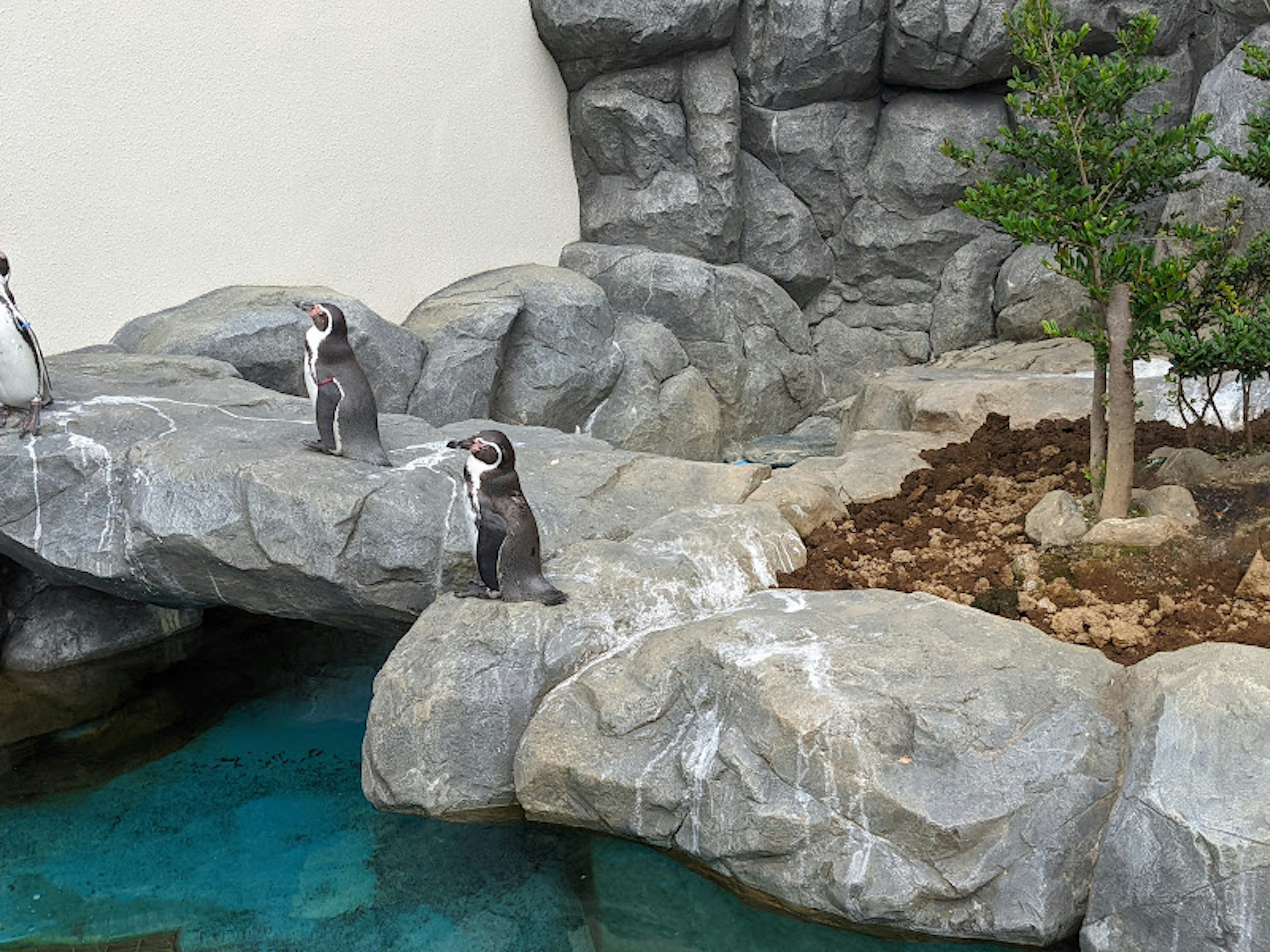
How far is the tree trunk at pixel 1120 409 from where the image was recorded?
5348 mm

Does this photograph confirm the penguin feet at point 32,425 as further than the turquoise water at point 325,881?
Yes

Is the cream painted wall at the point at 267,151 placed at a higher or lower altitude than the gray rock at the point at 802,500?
higher

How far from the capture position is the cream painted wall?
7.35 metres

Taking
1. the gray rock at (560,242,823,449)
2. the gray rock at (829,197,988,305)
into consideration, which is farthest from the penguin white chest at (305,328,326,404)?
the gray rock at (829,197,988,305)

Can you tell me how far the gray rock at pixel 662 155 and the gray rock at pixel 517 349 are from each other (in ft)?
4.93

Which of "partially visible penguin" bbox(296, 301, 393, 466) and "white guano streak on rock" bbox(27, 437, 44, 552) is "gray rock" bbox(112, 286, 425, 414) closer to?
"partially visible penguin" bbox(296, 301, 393, 466)

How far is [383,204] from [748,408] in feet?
13.3

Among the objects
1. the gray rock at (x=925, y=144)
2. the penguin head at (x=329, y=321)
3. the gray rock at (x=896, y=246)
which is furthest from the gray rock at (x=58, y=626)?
the gray rock at (x=925, y=144)

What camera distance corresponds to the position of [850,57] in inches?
446

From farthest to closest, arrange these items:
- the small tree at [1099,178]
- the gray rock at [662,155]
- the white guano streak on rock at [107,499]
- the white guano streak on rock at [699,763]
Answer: the gray rock at [662,155], the white guano streak on rock at [107,499], the small tree at [1099,178], the white guano streak on rock at [699,763]

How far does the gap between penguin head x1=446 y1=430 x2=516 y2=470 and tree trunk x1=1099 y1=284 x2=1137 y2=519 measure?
278 centimetres

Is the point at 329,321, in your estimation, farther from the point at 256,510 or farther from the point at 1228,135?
the point at 1228,135

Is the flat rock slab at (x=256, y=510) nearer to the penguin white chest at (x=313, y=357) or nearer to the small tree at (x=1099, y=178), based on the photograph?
the penguin white chest at (x=313, y=357)

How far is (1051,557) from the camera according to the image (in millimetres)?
5395
